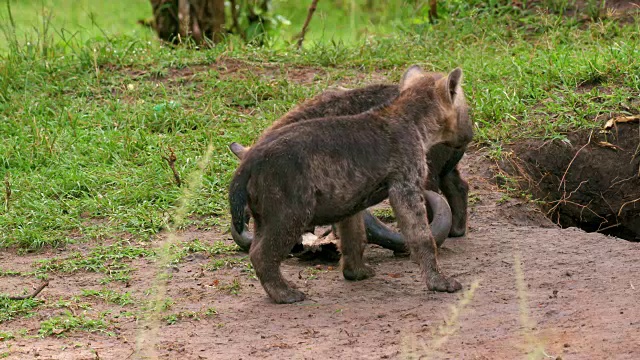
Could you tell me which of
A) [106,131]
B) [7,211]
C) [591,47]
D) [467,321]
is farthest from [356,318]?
[591,47]

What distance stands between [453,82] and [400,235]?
1.05 metres

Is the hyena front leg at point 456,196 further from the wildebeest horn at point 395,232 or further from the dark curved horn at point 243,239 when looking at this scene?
the dark curved horn at point 243,239

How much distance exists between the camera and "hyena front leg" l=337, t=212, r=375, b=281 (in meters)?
6.20

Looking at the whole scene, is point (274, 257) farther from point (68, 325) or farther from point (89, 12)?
point (89, 12)

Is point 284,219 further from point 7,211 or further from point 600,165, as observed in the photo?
point 600,165

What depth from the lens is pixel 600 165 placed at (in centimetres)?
780

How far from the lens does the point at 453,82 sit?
6.24 metres

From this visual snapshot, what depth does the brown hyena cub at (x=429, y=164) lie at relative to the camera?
6.39 m

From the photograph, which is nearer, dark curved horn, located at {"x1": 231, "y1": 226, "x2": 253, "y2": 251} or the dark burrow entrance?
dark curved horn, located at {"x1": 231, "y1": 226, "x2": 253, "y2": 251}

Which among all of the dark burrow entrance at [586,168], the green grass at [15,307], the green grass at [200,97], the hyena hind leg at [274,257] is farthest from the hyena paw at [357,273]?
the dark burrow entrance at [586,168]

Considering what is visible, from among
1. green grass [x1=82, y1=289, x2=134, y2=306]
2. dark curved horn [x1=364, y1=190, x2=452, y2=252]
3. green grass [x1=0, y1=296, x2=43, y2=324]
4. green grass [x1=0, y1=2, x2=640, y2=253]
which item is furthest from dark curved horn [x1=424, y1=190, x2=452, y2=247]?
green grass [x1=0, y1=296, x2=43, y2=324]

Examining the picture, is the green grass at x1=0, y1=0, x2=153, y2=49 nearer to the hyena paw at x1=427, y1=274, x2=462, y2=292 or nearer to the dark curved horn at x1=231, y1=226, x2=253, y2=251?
the dark curved horn at x1=231, y1=226, x2=253, y2=251

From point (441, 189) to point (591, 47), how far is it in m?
3.10

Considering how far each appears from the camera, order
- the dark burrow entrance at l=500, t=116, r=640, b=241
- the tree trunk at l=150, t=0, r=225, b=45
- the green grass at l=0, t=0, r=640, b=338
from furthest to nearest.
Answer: the tree trunk at l=150, t=0, r=225, b=45 → the dark burrow entrance at l=500, t=116, r=640, b=241 → the green grass at l=0, t=0, r=640, b=338
